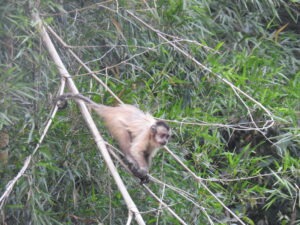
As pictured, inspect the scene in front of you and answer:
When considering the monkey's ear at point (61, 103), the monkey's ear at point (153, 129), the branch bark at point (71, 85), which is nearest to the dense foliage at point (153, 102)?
the branch bark at point (71, 85)

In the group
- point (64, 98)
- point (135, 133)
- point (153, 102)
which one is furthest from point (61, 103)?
point (153, 102)

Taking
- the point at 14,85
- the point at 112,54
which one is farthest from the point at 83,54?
the point at 14,85

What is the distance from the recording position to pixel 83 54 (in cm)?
650

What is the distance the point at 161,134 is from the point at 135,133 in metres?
0.24

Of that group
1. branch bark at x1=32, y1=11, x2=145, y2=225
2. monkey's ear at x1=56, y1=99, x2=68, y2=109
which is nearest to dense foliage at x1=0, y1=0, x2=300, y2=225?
branch bark at x1=32, y1=11, x2=145, y2=225

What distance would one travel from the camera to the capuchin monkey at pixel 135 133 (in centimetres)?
548

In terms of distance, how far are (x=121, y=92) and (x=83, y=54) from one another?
0.70 metres

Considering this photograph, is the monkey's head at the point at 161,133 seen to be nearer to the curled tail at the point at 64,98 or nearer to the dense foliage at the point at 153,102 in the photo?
the dense foliage at the point at 153,102

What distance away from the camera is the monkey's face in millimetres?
5477

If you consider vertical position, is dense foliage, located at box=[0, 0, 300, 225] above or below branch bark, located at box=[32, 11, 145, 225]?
below

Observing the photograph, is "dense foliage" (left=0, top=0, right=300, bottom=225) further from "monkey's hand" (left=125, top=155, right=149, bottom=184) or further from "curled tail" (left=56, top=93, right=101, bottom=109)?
"monkey's hand" (left=125, top=155, right=149, bottom=184)

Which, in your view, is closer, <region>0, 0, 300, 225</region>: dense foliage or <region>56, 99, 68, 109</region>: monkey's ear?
<region>56, 99, 68, 109</region>: monkey's ear

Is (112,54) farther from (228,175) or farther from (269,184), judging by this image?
(269,184)

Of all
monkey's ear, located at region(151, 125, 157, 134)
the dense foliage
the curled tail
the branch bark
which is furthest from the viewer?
monkey's ear, located at region(151, 125, 157, 134)
